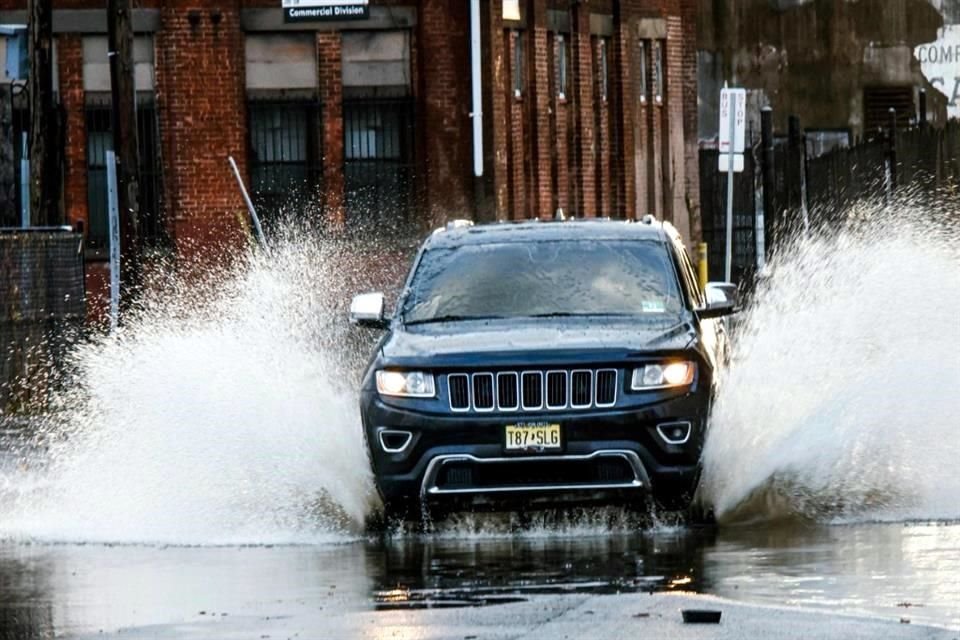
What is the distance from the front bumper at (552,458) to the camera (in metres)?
13.1

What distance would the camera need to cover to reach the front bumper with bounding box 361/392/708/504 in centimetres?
1305

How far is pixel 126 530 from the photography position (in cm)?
1448

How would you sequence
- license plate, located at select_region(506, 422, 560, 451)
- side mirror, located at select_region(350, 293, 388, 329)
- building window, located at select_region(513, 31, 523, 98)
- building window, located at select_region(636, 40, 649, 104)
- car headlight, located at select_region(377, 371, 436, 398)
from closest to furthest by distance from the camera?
1. license plate, located at select_region(506, 422, 560, 451)
2. car headlight, located at select_region(377, 371, 436, 398)
3. side mirror, located at select_region(350, 293, 388, 329)
4. building window, located at select_region(513, 31, 523, 98)
5. building window, located at select_region(636, 40, 649, 104)

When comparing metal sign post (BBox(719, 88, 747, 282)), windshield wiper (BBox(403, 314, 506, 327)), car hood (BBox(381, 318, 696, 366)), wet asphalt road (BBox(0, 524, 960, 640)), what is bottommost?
wet asphalt road (BBox(0, 524, 960, 640))

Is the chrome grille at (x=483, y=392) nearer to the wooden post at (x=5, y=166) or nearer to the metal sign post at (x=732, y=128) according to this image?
the wooden post at (x=5, y=166)

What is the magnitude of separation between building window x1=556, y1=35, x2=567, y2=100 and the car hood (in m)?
31.7

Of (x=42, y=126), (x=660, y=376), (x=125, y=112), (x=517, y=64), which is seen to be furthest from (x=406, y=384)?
(x=517, y=64)

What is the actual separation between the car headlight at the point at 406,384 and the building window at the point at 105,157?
89.8 ft

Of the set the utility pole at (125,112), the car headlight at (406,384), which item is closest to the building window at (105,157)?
the utility pole at (125,112)

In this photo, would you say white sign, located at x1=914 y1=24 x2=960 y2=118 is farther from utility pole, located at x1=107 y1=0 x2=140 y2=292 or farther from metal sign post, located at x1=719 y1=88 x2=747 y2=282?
utility pole, located at x1=107 y1=0 x2=140 y2=292

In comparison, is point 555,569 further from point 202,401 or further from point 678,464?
point 202,401

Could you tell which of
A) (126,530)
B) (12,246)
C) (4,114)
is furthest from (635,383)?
(4,114)

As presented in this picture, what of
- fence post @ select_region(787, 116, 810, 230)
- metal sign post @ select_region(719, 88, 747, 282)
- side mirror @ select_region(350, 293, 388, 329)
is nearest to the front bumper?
side mirror @ select_region(350, 293, 388, 329)

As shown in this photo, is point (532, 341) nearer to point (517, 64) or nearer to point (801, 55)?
point (517, 64)
